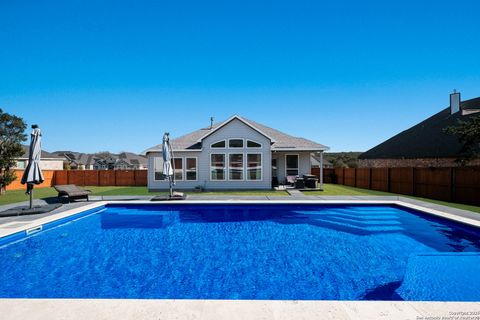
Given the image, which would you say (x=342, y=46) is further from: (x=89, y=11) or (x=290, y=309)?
(x=290, y=309)

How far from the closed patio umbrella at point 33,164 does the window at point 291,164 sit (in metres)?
16.2

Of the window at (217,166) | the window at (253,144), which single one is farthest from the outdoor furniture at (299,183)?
the window at (217,166)

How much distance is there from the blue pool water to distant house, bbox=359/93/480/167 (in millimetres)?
16310

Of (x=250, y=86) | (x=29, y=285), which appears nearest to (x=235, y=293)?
(x=29, y=285)

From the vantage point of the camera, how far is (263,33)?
650 inches

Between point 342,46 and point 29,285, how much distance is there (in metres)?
18.5

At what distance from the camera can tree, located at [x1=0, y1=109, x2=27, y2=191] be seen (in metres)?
18.8

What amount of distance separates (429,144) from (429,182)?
1202 centimetres

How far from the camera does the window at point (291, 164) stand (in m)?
21.9

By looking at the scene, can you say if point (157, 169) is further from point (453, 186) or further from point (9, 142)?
point (453, 186)

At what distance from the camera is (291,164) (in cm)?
2194

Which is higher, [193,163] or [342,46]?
[342,46]

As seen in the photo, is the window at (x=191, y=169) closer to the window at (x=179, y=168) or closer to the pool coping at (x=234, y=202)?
the window at (x=179, y=168)

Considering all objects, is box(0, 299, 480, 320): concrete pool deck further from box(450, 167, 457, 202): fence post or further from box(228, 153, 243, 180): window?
box(228, 153, 243, 180): window
